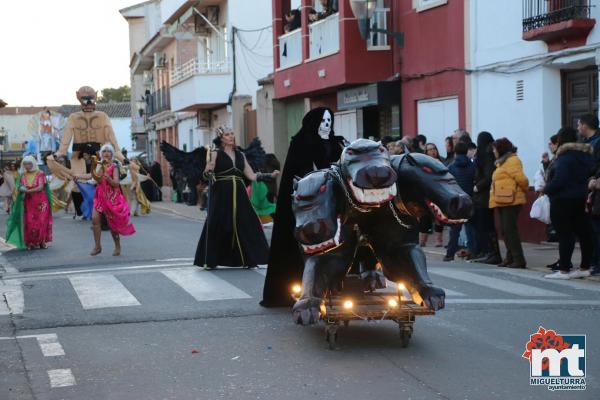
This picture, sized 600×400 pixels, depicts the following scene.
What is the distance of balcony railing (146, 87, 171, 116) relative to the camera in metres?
50.6

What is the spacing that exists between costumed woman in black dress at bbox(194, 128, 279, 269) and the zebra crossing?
8.7 inches

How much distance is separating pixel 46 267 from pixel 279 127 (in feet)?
58.4

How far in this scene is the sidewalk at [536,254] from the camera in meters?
13.8

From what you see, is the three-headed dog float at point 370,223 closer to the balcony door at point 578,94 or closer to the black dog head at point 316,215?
the black dog head at point 316,215

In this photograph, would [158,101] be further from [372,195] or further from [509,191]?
[372,195]

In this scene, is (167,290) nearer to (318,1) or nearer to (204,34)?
(318,1)

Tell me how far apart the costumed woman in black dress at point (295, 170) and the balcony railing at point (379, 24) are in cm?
1429

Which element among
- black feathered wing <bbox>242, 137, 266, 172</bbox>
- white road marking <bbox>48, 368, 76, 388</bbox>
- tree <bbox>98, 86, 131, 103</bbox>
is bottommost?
white road marking <bbox>48, 368, 76, 388</bbox>

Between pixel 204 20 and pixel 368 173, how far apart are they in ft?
112

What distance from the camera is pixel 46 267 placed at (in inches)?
565

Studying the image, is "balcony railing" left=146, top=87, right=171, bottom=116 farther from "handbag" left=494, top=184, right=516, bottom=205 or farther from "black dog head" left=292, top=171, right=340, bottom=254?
"black dog head" left=292, top=171, right=340, bottom=254

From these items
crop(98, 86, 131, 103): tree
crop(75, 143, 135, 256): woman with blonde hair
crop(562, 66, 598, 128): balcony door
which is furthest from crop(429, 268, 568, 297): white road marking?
crop(98, 86, 131, 103): tree

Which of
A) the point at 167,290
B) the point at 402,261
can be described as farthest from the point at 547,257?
the point at 402,261

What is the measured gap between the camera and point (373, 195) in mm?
6945
